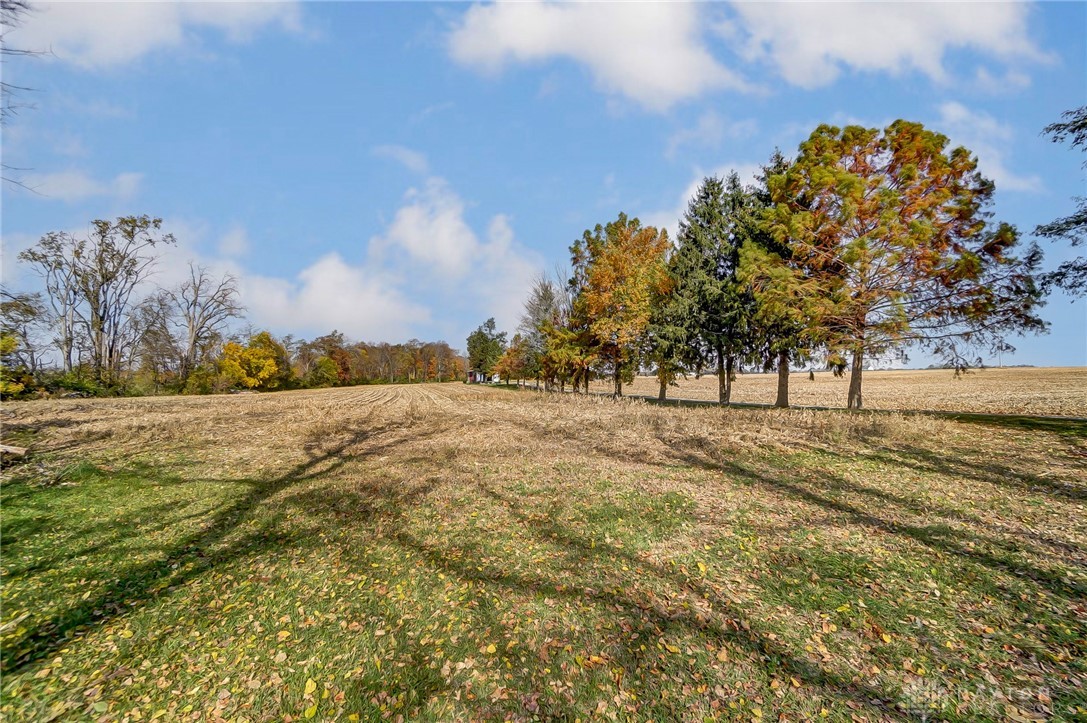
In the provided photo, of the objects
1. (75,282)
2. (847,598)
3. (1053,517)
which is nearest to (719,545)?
(847,598)

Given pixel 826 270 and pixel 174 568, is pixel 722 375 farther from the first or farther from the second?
pixel 174 568

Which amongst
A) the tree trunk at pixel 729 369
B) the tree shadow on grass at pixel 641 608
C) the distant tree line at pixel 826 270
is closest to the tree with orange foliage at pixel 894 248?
the distant tree line at pixel 826 270

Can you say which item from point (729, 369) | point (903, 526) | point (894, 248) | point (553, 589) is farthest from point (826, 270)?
point (553, 589)

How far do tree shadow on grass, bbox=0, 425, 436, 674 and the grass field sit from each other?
39mm

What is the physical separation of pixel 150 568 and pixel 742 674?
769cm

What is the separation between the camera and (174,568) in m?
5.74

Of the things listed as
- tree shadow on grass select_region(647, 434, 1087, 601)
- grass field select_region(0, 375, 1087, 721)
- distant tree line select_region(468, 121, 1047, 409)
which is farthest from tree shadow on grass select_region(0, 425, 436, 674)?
distant tree line select_region(468, 121, 1047, 409)

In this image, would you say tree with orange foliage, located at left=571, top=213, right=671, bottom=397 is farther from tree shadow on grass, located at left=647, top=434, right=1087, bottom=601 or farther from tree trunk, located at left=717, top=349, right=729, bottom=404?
tree shadow on grass, located at left=647, top=434, right=1087, bottom=601

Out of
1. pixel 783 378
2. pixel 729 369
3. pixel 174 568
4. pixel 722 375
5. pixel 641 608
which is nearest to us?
pixel 641 608

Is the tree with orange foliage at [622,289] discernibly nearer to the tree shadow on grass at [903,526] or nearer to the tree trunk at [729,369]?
the tree trunk at [729,369]

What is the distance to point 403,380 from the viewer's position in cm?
10338

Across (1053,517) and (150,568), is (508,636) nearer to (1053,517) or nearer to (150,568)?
(150,568)

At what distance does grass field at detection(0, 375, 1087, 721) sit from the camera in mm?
3582

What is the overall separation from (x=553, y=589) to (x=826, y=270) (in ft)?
62.7
